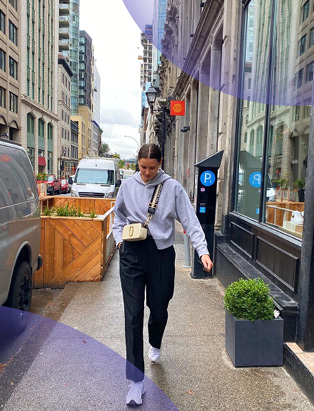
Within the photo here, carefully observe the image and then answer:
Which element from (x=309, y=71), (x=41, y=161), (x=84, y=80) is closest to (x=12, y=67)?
(x=41, y=161)

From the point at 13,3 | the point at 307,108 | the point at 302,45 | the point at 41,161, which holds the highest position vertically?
the point at 13,3

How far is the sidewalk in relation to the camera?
304 cm

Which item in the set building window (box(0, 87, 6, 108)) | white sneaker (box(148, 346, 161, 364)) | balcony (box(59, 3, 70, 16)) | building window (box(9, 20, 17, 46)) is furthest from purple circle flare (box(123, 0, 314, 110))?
balcony (box(59, 3, 70, 16))

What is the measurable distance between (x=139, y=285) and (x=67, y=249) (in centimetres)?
349

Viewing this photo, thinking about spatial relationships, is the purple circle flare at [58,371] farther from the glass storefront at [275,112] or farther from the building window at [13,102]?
the building window at [13,102]

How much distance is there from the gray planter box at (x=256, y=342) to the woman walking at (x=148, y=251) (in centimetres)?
79

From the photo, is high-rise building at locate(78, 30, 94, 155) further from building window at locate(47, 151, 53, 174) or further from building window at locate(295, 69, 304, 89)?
building window at locate(295, 69, 304, 89)

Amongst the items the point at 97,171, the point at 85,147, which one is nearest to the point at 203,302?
the point at 97,171

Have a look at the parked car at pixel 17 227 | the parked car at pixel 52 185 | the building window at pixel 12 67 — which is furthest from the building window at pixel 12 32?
the parked car at pixel 17 227

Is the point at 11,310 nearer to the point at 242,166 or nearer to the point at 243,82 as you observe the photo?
the point at 242,166

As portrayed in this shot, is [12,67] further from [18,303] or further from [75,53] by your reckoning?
[75,53]

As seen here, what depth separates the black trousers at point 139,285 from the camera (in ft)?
9.98

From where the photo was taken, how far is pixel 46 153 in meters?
58.8

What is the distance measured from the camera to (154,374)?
349 centimetres
